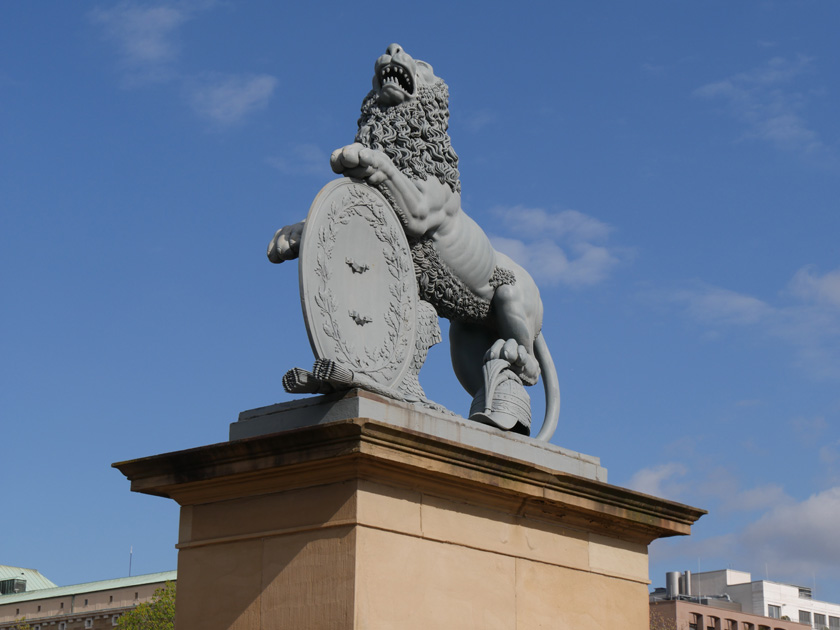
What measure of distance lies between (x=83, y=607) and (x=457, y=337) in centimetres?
7154

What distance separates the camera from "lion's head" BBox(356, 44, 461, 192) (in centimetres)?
855

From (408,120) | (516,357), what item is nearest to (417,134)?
(408,120)

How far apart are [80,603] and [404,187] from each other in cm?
7316

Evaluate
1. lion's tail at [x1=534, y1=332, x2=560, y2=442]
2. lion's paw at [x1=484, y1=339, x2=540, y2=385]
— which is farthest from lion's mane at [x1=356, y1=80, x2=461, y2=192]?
lion's tail at [x1=534, y1=332, x2=560, y2=442]

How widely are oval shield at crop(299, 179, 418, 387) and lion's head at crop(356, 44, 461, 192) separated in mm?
499

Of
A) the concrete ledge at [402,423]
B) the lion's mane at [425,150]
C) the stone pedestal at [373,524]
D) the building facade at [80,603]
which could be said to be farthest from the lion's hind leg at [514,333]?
the building facade at [80,603]

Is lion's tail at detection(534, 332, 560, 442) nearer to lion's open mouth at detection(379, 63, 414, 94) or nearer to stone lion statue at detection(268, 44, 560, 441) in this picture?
stone lion statue at detection(268, 44, 560, 441)

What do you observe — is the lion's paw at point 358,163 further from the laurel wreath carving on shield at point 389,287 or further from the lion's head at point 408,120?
the lion's head at point 408,120

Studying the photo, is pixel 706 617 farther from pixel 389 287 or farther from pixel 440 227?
pixel 389 287

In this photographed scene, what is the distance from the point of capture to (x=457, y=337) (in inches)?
377

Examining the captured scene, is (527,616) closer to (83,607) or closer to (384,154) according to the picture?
(384,154)

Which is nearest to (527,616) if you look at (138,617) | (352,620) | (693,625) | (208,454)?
(352,620)

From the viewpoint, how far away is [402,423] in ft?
24.5

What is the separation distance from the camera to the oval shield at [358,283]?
7.54 m
